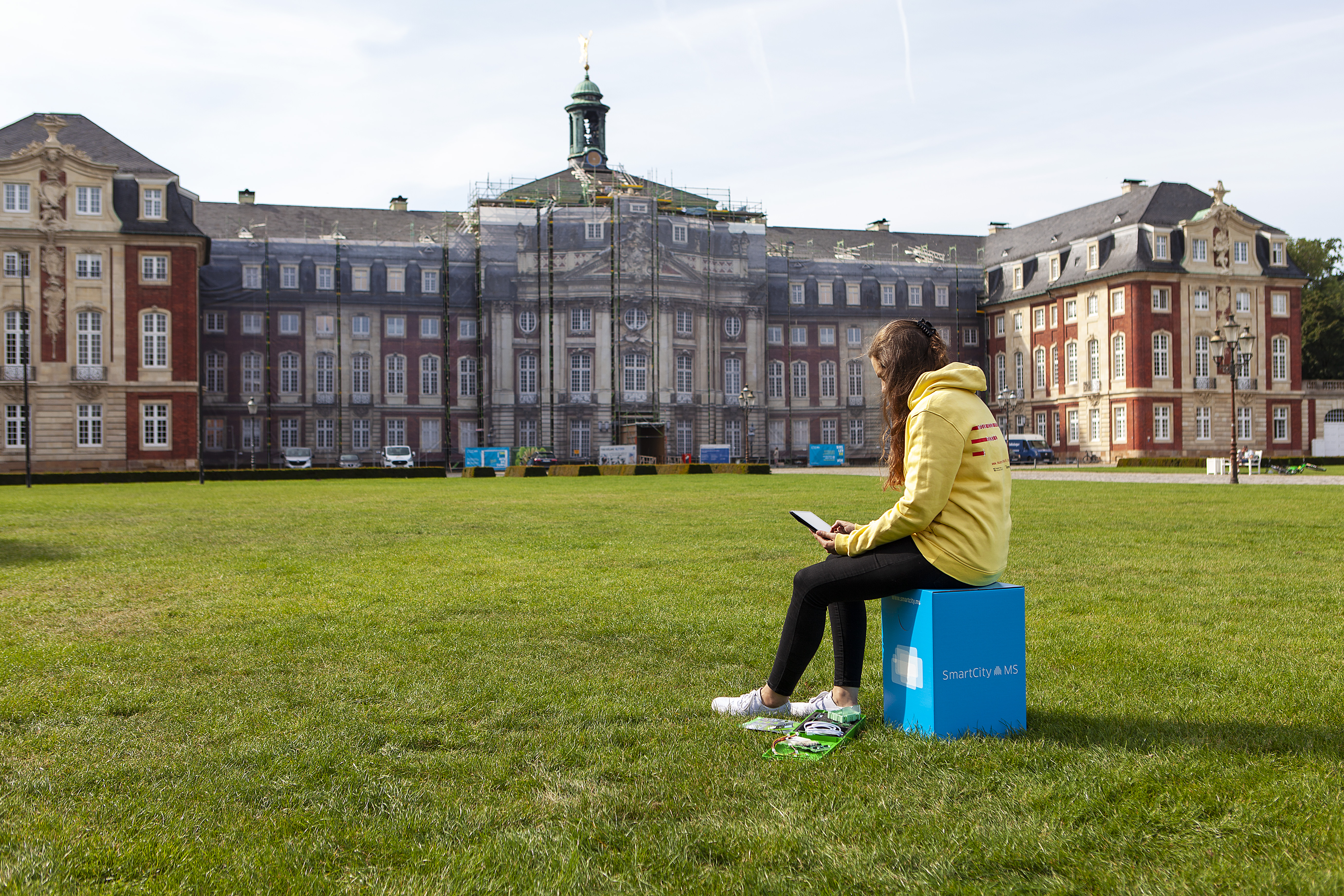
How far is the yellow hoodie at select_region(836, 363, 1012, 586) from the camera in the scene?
4465mm

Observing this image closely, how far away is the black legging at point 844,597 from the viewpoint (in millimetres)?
4508

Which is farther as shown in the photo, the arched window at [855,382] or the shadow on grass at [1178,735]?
the arched window at [855,382]

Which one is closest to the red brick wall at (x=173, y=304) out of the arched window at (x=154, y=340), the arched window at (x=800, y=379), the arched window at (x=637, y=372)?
the arched window at (x=154, y=340)

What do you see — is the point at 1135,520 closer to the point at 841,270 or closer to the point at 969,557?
the point at 969,557

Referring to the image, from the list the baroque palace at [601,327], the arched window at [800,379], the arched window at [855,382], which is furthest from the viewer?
the arched window at [855,382]

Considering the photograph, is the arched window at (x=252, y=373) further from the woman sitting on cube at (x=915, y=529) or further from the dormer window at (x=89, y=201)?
the woman sitting on cube at (x=915, y=529)

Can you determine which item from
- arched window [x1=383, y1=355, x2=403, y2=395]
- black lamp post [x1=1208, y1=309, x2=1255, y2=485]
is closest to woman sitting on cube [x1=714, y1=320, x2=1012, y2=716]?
black lamp post [x1=1208, y1=309, x2=1255, y2=485]

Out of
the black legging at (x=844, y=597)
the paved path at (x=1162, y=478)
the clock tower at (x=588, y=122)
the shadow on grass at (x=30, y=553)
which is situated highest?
the clock tower at (x=588, y=122)

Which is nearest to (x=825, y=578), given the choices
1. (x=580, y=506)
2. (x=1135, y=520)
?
(x=1135, y=520)

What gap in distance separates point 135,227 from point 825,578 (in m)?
53.4

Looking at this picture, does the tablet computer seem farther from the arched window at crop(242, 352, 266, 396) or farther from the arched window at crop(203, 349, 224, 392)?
the arched window at crop(203, 349, 224, 392)

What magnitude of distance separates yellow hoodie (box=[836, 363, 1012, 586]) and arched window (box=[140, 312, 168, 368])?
5279 cm

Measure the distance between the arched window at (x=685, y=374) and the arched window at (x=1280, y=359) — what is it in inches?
1390

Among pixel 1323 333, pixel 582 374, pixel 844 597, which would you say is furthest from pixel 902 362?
pixel 1323 333
